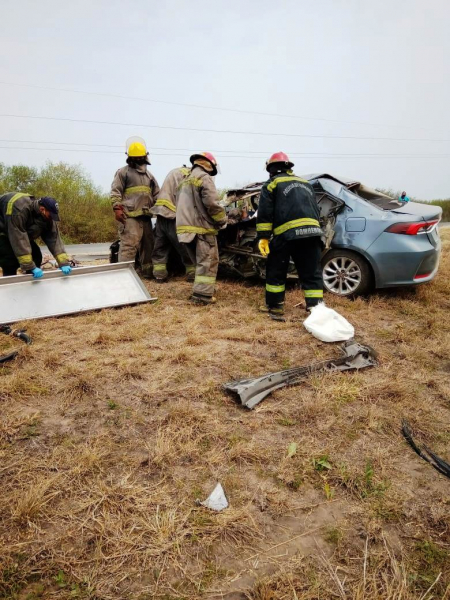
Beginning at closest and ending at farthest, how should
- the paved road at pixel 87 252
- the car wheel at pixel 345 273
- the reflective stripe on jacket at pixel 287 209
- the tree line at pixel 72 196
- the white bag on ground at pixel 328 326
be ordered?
1. the white bag on ground at pixel 328 326
2. the reflective stripe on jacket at pixel 287 209
3. the car wheel at pixel 345 273
4. the paved road at pixel 87 252
5. the tree line at pixel 72 196

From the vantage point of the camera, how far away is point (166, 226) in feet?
17.6

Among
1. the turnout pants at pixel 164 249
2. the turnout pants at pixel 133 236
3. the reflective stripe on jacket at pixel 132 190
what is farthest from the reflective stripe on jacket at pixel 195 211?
the turnout pants at pixel 133 236

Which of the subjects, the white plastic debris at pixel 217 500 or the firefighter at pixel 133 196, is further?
the firefighter at pixel 133 196

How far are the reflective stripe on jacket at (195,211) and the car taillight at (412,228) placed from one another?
2024 millimetres

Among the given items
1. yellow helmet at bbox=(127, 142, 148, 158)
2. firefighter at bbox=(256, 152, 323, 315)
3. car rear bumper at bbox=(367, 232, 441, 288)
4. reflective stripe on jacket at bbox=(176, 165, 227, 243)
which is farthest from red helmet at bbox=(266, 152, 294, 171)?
yellow helmet at bbox=(127, 142, 148, 158)

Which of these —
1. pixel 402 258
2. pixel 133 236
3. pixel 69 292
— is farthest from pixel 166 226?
pixel 402 258

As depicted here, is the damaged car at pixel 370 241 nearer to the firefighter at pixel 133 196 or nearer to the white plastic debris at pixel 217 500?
the firefighter at pixel 133 196

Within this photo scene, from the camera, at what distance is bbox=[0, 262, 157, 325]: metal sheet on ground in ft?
13.2

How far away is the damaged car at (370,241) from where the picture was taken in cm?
424

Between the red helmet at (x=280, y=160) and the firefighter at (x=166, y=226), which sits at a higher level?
the red helmet at (x=280, y=160)

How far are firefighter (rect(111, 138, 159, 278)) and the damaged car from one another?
5.18 ft

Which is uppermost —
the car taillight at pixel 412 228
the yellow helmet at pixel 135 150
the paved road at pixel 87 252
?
the yellow helmet at pixel 135 150

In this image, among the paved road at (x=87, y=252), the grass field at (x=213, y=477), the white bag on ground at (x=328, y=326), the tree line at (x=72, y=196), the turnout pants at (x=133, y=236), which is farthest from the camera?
the tree line at (x=72, y=196)

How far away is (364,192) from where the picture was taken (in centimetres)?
532
